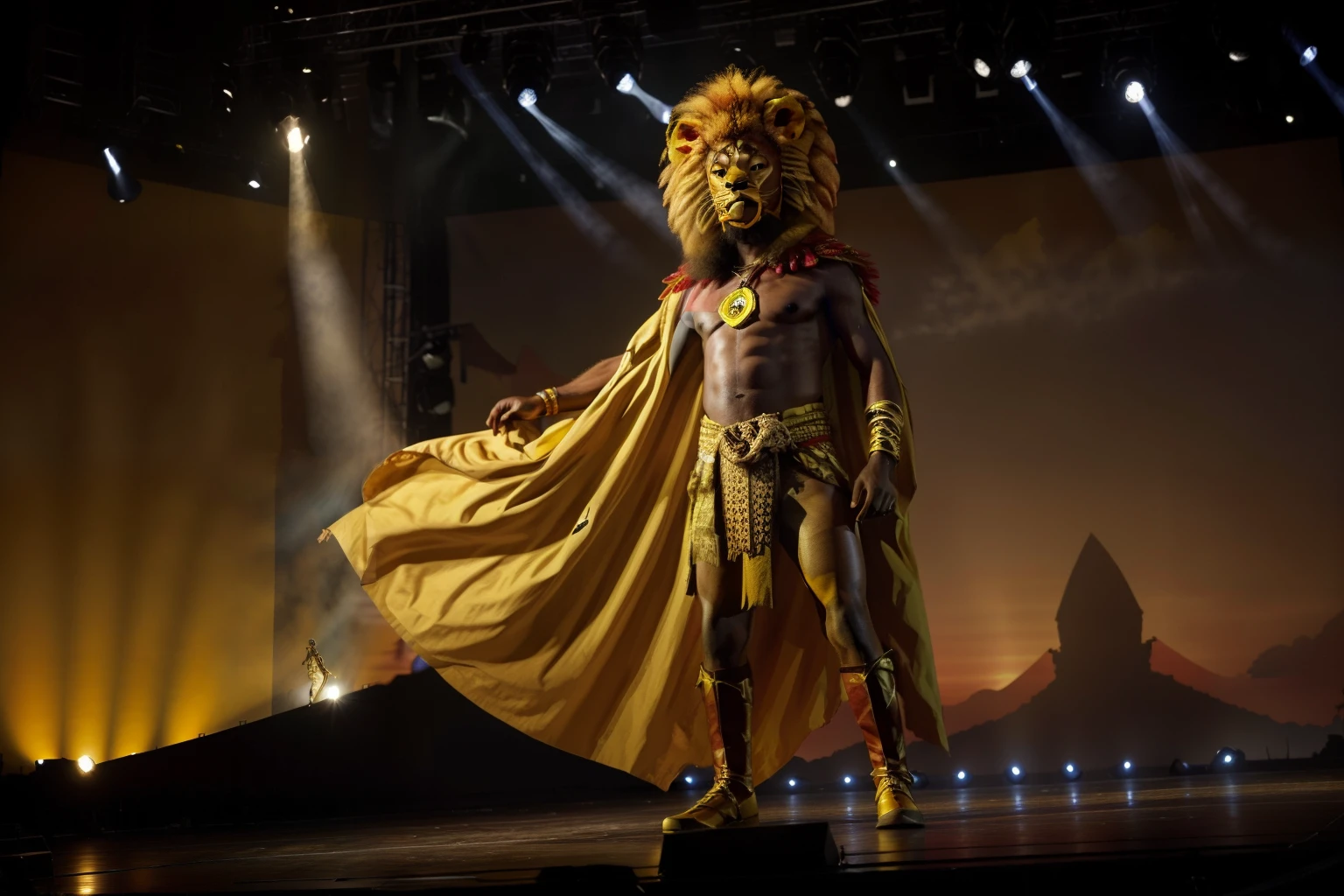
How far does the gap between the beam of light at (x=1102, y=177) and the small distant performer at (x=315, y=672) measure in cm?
566

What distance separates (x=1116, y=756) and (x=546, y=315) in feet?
14.6

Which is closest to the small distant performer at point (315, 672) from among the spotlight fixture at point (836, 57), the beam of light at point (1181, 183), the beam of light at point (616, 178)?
the beam of light at point (616, 178)

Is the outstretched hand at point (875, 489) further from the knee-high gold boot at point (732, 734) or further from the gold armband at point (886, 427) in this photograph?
the knee-high gold boot at point (732, 734)

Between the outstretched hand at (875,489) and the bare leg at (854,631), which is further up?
the outstretched hand at (875,489)

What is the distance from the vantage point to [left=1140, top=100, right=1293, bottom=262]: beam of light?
6.96 meters

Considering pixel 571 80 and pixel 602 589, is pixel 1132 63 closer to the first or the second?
pixel 571 80

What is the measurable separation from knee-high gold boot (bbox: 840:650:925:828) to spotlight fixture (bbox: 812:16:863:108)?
14.0 ft

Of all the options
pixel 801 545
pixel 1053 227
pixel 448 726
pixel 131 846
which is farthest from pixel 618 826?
pixel 1053 227

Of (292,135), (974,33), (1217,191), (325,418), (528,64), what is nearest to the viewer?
(974,33)

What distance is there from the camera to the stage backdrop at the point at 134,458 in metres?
6.77

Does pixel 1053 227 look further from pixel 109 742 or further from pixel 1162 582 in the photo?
pixel 109 742

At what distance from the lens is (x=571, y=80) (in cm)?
748

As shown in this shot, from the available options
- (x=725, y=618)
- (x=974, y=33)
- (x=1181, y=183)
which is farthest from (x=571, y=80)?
(x=725, y=618)

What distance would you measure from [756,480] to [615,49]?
4083 mm
